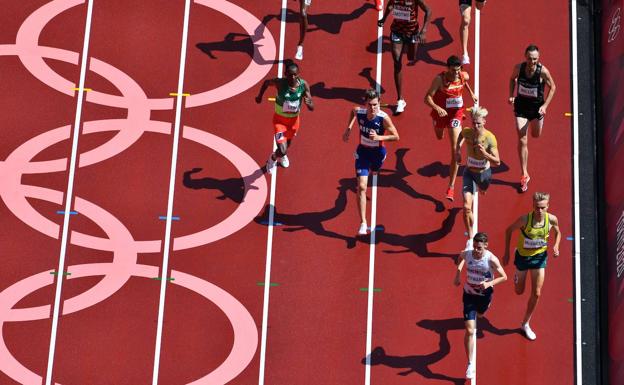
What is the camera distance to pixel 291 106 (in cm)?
1884

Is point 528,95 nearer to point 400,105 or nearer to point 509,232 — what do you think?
point 400,105

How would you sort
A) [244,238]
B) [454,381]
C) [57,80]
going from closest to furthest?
1. [454,381]
2. [244,238]
3. [57,80]

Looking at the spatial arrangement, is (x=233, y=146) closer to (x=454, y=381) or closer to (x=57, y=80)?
(x=57, y=80)

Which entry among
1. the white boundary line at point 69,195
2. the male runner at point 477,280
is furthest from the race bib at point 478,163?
the white boundary line at point 69,195

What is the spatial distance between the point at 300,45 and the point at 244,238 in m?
3.51

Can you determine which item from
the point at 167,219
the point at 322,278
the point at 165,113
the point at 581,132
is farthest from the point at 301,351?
the point at 581,132

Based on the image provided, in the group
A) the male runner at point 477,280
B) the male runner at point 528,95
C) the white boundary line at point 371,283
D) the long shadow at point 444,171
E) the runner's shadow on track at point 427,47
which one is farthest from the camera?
the runner's shadow on track at point 427,47

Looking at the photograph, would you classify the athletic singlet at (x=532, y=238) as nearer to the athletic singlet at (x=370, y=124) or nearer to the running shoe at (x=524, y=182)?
the running shoe at (x=524, y=182)

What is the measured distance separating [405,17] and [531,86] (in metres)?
2.28

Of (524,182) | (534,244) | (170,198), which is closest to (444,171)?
(524,182)

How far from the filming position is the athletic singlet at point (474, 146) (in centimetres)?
1803

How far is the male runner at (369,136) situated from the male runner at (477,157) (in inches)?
41.8

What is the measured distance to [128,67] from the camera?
2072 centimetres

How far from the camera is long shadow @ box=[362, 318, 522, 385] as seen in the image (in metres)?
18.0
